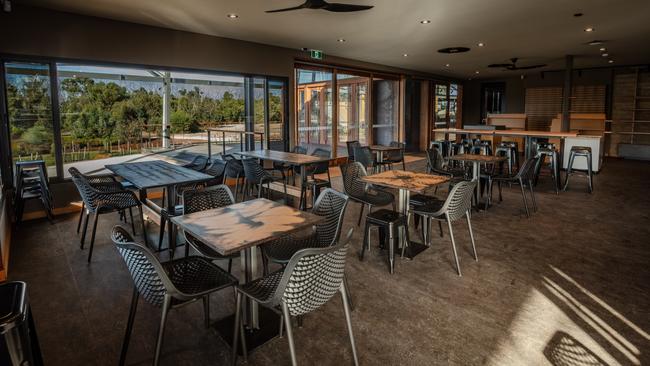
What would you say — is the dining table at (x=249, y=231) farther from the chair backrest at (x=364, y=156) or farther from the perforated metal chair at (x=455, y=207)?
the chair backrest at (x=364, y=156)

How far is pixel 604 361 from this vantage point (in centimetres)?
223

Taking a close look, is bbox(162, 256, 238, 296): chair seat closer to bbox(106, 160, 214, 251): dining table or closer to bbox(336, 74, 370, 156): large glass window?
bbox(106, 160, 214, 251): dining table

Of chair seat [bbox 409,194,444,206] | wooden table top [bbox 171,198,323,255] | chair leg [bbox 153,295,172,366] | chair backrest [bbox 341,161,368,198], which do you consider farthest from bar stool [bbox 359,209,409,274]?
chair leg [bbox 153,295,172,366]

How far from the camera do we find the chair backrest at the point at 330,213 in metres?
2.79

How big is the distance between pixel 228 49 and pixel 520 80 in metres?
12.4

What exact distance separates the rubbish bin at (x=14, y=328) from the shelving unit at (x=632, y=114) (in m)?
13.9

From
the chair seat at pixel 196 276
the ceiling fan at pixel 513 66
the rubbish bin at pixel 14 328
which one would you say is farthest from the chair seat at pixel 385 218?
the ceiling fan at pixel 513 66


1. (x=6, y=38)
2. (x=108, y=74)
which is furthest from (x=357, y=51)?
(x=6, y=38)

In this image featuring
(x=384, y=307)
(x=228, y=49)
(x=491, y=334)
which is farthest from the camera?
(x=228, y=49)

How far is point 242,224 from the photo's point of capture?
7.88ft


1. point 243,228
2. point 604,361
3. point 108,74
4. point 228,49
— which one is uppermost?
point 228,49

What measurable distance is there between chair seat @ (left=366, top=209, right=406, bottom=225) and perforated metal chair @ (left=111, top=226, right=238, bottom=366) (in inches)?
67.3

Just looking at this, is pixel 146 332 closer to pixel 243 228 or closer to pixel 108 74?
pixel 243 228

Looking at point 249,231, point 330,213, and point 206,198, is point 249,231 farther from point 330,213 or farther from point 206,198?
point 206,198
